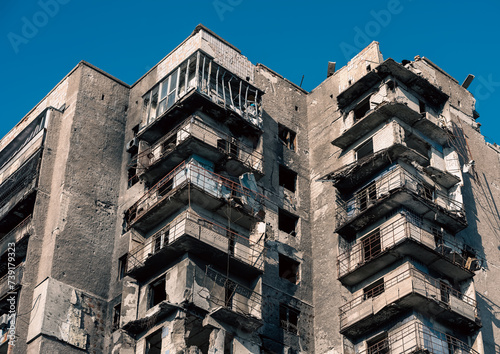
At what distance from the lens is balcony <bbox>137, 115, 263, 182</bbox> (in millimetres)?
42781

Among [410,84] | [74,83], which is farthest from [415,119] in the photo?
[74,83]

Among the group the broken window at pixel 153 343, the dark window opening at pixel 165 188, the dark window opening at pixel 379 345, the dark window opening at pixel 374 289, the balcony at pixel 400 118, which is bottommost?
the broken window at pixel 153 343

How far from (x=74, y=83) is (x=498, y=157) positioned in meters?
26.2

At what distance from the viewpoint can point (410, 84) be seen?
46.8 meters

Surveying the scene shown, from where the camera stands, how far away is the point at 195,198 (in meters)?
41.1

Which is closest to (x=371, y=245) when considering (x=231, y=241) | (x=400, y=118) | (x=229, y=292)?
(x=231, y=241)

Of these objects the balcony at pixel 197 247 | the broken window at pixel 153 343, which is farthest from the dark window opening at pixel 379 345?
the broken window at pixel 153 343

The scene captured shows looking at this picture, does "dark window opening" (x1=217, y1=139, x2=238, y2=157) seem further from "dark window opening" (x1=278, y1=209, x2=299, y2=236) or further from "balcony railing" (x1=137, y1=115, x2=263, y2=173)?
"dark window opening" (x1=278, y1=209, x2=299, y2=236)

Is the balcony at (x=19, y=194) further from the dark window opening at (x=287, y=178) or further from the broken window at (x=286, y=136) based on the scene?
the broken window at (x=286, y=136)

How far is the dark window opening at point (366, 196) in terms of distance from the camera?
44188 millimetres

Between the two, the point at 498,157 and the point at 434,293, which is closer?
the point at 434,293

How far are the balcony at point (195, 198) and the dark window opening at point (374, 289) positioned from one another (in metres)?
6.53

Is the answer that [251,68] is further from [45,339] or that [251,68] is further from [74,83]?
[45,339]

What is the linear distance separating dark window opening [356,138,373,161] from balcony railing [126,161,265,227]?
6.15 m
